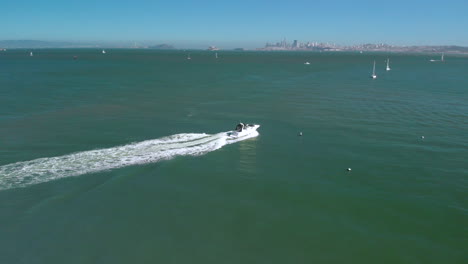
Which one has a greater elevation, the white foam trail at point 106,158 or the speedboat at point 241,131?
the speedboat at point 241,131

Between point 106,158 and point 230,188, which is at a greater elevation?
point 106,158

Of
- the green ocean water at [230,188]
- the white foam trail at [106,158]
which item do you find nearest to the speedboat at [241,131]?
the white foam trail at [106,158]

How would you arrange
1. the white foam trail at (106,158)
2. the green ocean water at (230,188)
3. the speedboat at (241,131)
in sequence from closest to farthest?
the green ocean water at (230,188) < the white foam trail at (106,158) < the speedboat at (241,131)

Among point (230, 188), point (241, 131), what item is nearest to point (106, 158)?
point (230, 188)

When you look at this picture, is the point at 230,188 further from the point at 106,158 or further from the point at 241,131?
the point at 241,131

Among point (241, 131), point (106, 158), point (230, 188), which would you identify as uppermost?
point (241, 131)

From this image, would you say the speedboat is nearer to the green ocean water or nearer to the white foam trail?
the white foam trail

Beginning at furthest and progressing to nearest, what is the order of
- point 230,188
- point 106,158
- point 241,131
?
point 241,131
point 106,158
point 230,188

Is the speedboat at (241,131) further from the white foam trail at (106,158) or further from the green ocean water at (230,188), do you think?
the green ocean water at (230,188)

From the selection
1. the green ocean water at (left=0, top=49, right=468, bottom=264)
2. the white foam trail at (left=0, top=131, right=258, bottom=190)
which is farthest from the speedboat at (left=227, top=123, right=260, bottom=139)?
the green ocean water at (left=0, top=49, right=468, bottom=264)
